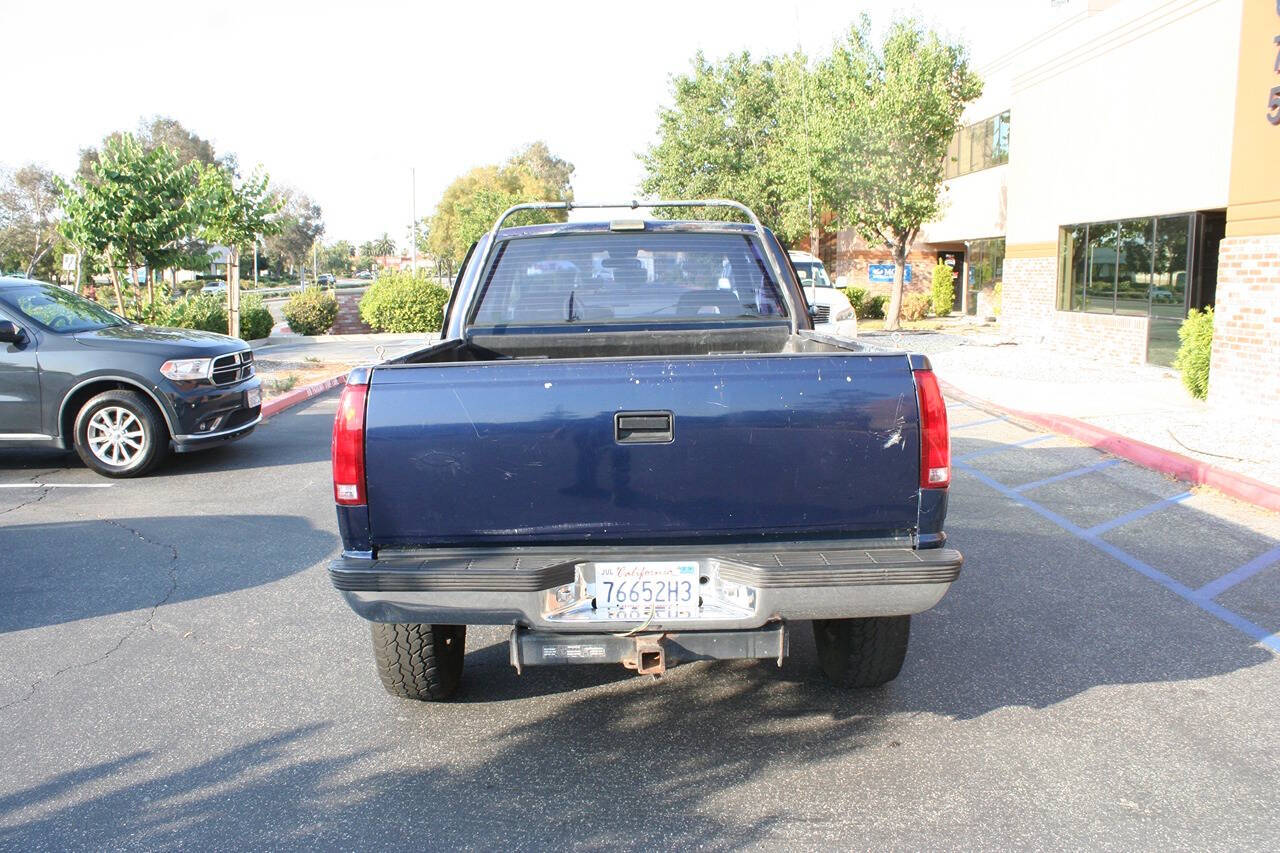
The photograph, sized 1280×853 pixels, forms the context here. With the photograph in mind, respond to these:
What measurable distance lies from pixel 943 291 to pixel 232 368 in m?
27.5

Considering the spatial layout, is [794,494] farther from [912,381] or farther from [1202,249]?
[1202,249]

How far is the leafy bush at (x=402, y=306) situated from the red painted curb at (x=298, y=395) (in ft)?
35.9

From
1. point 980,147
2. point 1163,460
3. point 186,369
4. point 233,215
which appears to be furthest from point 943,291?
point 186,369

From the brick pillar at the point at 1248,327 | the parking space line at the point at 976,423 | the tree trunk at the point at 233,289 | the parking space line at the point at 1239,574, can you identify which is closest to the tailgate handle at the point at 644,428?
the parking space line at the point at 1239,574

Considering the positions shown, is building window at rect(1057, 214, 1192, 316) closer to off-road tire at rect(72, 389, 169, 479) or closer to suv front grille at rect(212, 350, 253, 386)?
suv front grille at rect(212, 350, 253, 386)

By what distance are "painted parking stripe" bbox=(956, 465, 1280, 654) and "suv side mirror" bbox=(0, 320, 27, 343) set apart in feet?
27.6

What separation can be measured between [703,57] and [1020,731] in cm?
3551

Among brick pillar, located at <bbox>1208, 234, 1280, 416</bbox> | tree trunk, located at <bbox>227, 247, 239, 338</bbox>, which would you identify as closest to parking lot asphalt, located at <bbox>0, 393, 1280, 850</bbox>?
brick pillar, located at <bbox>1208, 234, 1280, 416</bbox>

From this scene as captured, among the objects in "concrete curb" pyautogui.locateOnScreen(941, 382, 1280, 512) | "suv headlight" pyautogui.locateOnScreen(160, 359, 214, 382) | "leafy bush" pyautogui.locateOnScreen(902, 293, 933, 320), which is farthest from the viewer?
"leafy bush" pyautogui.locateOnScreen(902, 293, 933, 320)

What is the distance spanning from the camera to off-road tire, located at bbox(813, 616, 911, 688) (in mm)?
4078

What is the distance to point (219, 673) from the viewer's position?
183 inches

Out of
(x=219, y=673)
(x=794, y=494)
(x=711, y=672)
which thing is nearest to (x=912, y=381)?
(x=794, y=494)

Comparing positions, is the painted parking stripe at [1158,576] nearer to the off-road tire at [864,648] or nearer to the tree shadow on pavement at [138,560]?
the off-road tire at [864,648]

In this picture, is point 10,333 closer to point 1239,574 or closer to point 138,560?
point 138,560
